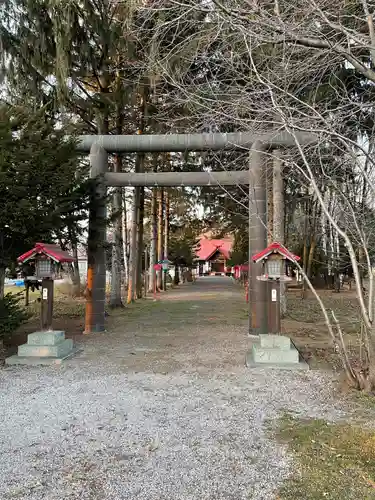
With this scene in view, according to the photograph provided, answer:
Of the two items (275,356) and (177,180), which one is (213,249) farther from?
(275,356)

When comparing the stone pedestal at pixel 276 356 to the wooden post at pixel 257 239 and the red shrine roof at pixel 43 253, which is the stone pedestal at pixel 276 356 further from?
the red shrine roof at pixel 43 253

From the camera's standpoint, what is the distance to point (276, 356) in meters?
6.87

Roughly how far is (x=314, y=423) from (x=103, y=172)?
24.8 feet

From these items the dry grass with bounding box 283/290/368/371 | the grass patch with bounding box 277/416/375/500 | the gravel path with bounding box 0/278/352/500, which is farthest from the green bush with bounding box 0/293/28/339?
the dry grass with bounding box 283/290/368/371

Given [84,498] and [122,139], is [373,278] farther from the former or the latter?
[122,139]

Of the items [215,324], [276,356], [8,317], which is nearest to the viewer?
[276,356]

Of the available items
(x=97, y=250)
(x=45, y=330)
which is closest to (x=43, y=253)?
(x=45, y=330)

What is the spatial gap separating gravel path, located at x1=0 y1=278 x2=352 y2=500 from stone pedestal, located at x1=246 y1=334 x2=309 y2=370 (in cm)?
30

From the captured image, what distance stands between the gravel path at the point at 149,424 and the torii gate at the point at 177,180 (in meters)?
2.08

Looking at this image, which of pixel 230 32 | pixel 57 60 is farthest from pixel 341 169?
pixel 57 60

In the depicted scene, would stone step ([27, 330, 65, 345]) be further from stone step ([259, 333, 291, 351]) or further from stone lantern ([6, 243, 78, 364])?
stone step ([259, 333, 291, 351])

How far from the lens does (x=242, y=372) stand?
254 inches

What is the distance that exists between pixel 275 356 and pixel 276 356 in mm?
16

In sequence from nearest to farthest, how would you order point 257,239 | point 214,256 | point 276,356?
1. point 276,356
2. point 257,239
3. point 214,256
